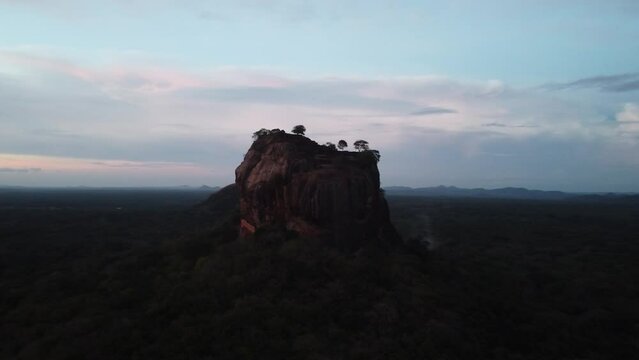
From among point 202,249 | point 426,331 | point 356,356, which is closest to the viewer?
point 356,356

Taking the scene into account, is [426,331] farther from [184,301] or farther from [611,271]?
[611,271]

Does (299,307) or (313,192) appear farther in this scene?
(313,192)

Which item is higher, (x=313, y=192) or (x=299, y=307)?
(x=313, y=192)

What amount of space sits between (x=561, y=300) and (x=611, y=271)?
13702 mm

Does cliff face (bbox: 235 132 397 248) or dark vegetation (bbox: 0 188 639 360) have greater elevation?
cliff face (bbox: 235 132 397 248)

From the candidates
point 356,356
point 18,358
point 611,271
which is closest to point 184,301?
point 18,358

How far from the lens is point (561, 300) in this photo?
33312 millimetres

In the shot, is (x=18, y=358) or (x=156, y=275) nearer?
(x=18, y=358)

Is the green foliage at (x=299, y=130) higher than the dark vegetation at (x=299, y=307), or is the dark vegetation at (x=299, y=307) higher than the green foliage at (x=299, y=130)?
the green foliage at (x=299, y=130)

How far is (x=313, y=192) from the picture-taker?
29.1 meters

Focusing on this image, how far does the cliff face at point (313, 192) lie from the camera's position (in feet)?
96.1

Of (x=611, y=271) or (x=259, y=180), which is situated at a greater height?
(x=259, y=180)

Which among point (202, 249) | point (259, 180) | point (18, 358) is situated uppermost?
point (259, 180)

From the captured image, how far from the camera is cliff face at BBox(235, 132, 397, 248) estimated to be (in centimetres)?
2928
